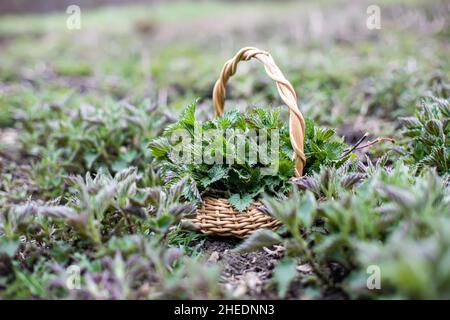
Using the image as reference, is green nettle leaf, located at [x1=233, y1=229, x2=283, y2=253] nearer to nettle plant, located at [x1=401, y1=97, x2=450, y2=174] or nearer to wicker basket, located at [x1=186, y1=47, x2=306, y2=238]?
→ wicker basket, located at [x1=186, y1=47, x2=306, y2=238]

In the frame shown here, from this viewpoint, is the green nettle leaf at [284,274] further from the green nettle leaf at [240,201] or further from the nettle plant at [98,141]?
the nettle plant at [98,141]

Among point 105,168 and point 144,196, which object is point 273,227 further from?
point 105,168

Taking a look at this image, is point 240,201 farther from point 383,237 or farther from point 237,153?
point 383,237

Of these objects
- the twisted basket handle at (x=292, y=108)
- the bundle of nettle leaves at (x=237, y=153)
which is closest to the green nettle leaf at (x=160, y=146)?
the bundle of nettle leaves at (x=237, y=153)

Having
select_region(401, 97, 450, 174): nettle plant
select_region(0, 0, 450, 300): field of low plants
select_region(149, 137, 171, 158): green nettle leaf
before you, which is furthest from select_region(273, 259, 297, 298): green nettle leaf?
select_region(401, 97, 450, 174): nettle plant

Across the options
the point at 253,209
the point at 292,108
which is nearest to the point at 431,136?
the point at 292,108

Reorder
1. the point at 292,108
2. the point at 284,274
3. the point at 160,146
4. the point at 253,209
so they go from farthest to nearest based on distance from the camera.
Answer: the point at 160,146
the point at 253,209
the point at 292,108
the point at 284,274

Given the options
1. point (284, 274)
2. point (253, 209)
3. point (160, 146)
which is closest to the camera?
point (284, 274)
